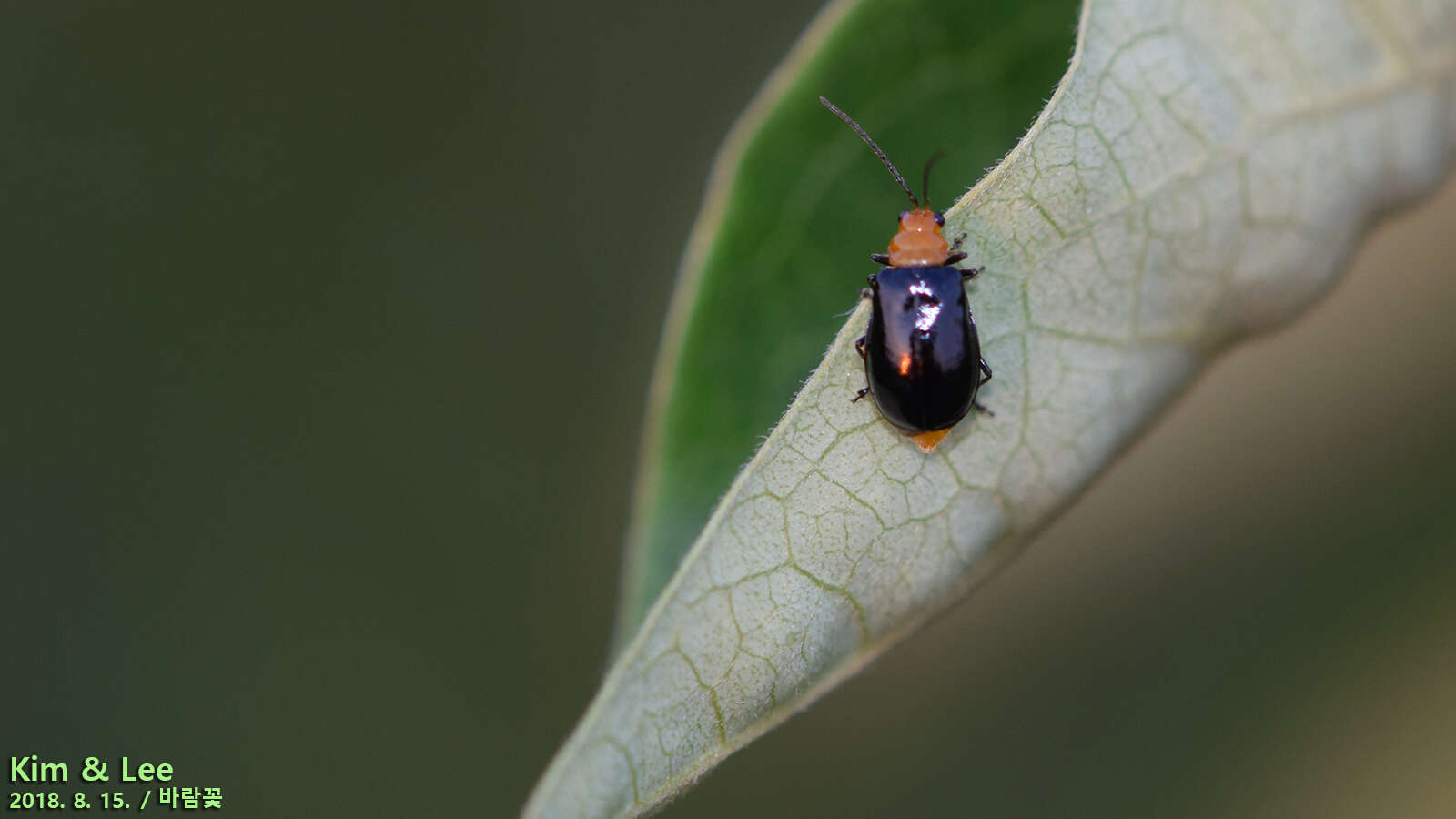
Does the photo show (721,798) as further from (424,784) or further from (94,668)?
(94,668)

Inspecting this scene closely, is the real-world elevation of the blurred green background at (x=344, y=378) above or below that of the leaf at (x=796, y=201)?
above

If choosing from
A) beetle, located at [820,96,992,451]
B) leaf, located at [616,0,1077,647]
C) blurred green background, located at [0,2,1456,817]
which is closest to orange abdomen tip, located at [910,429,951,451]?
beetle, located at [820,96,992,451]

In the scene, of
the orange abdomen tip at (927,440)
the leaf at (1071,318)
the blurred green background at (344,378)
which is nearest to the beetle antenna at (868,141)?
the leaf at (1071,318)

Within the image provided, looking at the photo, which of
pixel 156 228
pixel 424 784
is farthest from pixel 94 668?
pixel 156 228

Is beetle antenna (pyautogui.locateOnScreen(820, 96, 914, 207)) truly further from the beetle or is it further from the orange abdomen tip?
the orange abdomen tip

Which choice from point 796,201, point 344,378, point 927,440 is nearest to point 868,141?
point 796,201

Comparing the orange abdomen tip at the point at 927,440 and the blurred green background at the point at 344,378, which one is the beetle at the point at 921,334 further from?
the blurred green background at the point at 344,378
